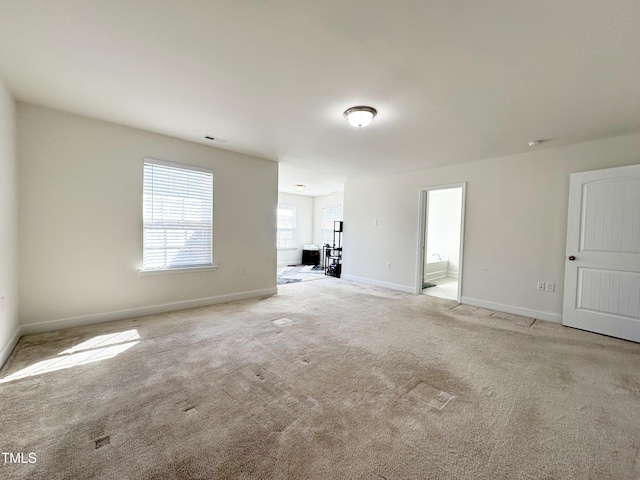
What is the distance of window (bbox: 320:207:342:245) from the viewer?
902 centimetres

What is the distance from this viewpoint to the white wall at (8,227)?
7.73 ft

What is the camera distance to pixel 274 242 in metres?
5.05

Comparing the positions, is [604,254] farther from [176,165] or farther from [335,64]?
[176,165]

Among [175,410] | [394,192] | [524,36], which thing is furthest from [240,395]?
[394,192]

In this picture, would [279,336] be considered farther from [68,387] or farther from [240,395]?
[68,387]

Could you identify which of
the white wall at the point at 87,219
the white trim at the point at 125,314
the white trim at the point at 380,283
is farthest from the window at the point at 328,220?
the white wall at the point at 87,219

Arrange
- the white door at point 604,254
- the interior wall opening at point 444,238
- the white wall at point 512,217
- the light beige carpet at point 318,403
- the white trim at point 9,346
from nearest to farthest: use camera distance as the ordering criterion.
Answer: the light beige carpet at point 318,403, the white trim at point 9,346, the white door at point 604,254, the white wall at point 512,217, the interior wall opening at point 444,238

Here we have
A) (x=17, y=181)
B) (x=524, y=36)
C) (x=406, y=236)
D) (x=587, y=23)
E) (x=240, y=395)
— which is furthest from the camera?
(x=406, y=236)

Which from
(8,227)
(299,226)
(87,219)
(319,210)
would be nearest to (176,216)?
(87,219)

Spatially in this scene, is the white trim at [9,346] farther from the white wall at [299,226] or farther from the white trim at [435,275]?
the white trim at [435,275]

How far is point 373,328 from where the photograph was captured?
11.2 feet

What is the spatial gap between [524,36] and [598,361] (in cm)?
300

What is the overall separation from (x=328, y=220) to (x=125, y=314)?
6.64m

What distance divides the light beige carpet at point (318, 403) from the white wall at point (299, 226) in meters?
5.87
